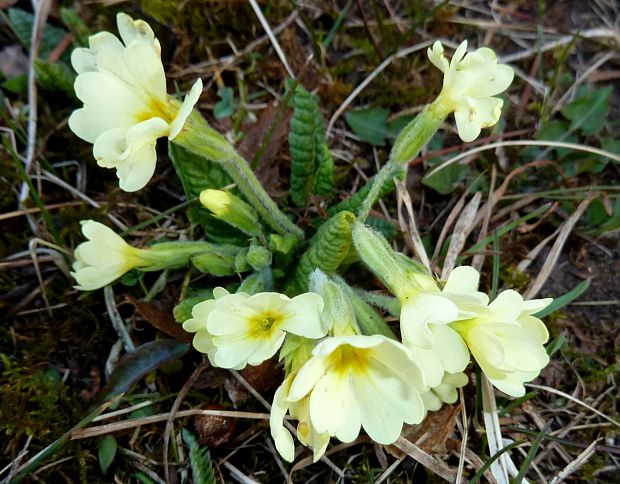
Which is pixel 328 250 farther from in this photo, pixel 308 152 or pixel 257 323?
pixel 308 152

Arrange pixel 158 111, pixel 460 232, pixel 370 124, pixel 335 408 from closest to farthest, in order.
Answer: pixel 335 408, pixel 158 111, pixel 460 232, pixel 370 124

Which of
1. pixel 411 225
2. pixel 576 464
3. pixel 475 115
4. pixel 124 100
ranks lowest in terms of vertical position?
pixel 576 464

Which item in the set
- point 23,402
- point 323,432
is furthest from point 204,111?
Result: point 323,432

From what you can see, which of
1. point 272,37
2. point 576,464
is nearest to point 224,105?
point 272,37

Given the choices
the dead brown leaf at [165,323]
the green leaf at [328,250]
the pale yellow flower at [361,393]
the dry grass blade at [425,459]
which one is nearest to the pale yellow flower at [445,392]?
the dry grass blade at [425,459]

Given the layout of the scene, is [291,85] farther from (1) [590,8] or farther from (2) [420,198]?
(1) [590,8]

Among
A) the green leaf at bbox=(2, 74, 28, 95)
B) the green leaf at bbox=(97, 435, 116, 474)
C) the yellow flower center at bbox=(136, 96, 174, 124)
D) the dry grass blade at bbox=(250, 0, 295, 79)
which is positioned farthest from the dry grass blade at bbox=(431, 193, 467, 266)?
the green leaf at bbox=(2, 74, 28, 95)

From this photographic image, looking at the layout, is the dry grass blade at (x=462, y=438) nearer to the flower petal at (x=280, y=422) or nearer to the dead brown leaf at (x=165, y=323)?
the flower petal at (x=280, y=422)
